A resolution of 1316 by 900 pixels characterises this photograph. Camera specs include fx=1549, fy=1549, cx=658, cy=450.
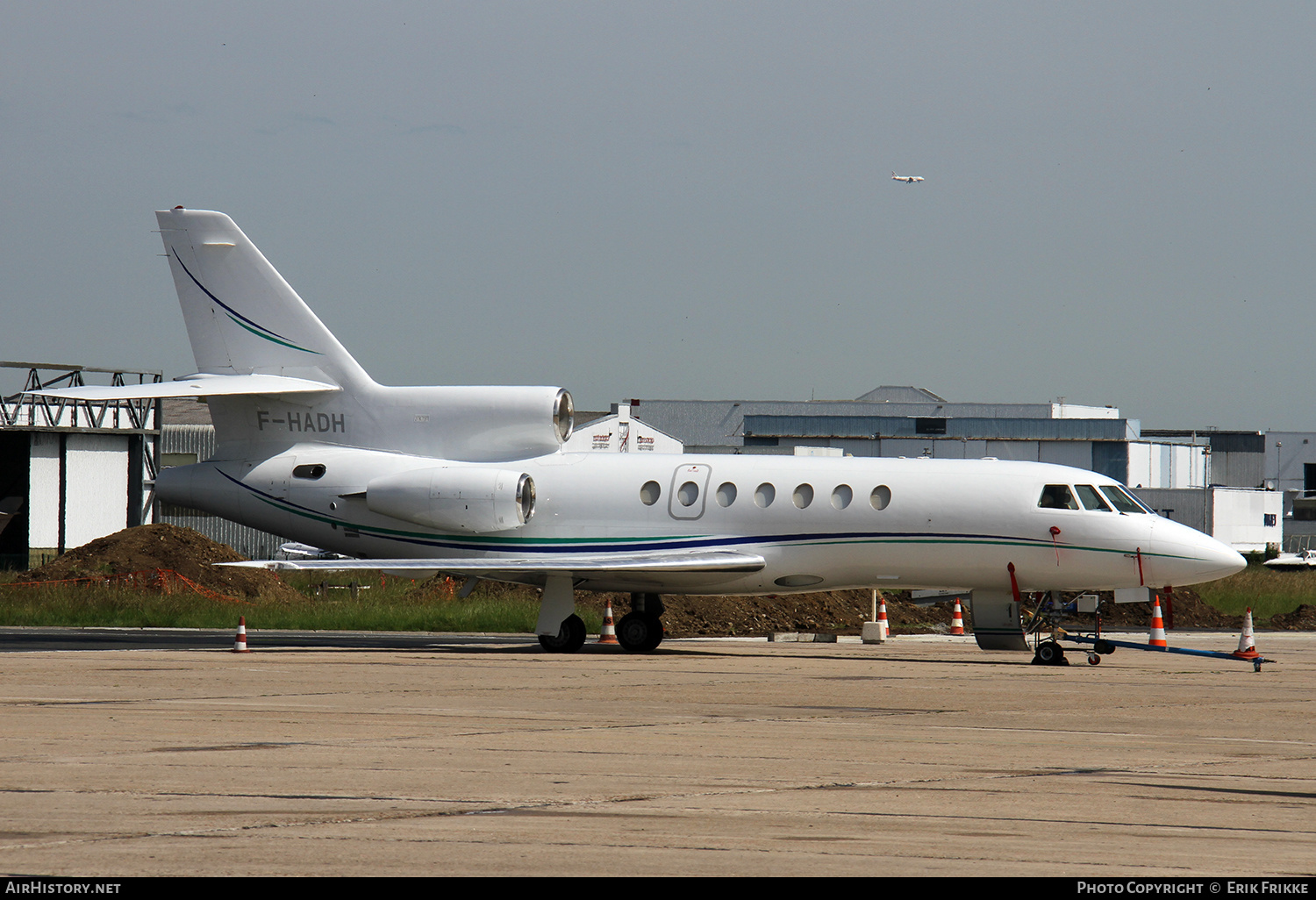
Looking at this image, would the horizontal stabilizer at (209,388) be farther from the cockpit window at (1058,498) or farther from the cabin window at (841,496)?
the cockpit window at (1058,498)

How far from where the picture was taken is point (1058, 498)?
22594mm

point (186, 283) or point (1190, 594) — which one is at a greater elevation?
point (186, 283)

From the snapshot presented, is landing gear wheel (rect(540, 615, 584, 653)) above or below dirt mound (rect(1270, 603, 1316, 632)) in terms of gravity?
above

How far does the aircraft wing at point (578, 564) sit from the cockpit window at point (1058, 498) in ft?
13.9

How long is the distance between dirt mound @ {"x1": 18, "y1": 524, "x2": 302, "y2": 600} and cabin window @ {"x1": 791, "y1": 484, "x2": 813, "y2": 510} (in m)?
18.6

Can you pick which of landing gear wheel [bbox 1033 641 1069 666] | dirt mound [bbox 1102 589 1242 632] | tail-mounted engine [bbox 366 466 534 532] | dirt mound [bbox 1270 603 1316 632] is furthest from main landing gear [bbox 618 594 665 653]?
dirt mound [bbox 1270 603 1316 632]

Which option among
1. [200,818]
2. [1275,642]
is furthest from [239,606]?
[200,818]

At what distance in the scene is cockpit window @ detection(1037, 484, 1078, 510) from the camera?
2253 centimetres

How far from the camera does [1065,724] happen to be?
1364cm

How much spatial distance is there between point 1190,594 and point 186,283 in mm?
25019

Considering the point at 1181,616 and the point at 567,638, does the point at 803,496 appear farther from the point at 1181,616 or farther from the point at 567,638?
the point at 1181,616

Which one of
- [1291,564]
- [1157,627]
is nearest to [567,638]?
[1157,627]

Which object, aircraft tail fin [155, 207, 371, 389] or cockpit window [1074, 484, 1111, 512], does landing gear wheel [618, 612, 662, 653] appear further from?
cockpit window [1074, 484, 1111, 512]

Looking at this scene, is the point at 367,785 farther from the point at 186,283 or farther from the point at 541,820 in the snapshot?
the point at 186,283
